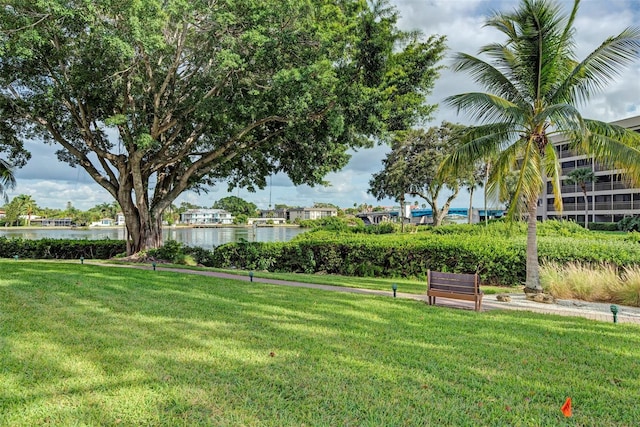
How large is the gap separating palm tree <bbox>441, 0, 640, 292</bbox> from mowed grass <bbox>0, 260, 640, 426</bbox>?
395cm

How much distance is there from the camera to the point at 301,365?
4.12m

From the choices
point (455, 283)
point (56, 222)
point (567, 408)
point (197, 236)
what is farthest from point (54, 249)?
point (56, 222)

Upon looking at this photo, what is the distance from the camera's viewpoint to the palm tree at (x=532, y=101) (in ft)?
29.2

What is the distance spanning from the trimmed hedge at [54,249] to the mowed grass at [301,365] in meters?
14.6

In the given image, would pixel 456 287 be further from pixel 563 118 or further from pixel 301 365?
pixel 301 365

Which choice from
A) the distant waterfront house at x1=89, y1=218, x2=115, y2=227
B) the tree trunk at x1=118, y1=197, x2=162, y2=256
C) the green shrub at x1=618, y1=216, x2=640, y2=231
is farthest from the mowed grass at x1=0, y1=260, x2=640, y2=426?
the distant waterfront house at x1=89, y1=218, x2=115, y2=227

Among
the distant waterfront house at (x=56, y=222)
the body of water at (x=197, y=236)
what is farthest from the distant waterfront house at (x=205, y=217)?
the body of water at (x=197, y=236)

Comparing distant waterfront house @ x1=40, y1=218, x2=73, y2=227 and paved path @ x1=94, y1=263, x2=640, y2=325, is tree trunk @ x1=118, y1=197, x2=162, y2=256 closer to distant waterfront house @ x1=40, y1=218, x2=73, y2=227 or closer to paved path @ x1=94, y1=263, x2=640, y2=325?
paved path @ x1=94, y1=263, x2=640, y2=325

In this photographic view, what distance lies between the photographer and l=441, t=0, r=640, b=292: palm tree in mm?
8906

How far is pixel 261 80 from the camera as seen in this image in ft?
47.8

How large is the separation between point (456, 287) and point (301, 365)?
4706 mm

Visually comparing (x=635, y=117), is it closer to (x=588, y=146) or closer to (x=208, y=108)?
(x=588, y=146)

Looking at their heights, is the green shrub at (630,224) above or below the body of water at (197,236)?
above

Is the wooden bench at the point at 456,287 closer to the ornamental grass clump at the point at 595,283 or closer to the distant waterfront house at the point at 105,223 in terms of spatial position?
the ornamental grass clump at the point at 595,283
